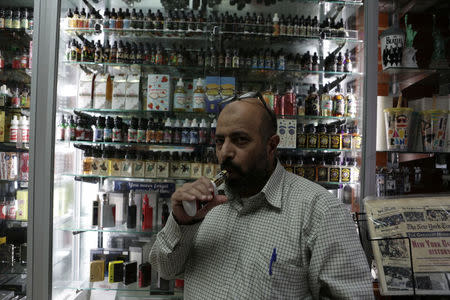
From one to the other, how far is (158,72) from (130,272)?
5.71 feet

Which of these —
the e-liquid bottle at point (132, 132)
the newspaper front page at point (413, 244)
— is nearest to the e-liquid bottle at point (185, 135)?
the e-liquid bottle at point (132, 132)

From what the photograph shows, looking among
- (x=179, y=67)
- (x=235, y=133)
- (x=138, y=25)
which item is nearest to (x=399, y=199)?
(x=235, y=133)

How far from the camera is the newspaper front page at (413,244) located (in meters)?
1.64

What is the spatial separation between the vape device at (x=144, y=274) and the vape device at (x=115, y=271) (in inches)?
7.5

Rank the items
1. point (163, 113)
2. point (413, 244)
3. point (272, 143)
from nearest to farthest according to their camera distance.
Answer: point (272, 143) → point (413, 244) → point (163, 113)

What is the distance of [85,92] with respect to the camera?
111 inches

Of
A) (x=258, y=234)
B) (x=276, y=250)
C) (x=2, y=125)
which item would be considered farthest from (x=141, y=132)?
(x=276, y=250)

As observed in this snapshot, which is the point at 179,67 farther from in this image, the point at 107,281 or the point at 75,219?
the point at 107,281

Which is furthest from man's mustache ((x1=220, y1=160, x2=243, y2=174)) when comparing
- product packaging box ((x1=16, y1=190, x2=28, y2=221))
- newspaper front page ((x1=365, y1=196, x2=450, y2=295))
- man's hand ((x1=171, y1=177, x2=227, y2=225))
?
product packaging box ((x1=16, y1=190, x2=28, y2=221))

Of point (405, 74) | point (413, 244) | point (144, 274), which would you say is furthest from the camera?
point (144, 274)

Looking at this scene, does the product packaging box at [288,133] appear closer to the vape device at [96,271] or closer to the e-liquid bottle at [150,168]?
the e-liquid bottle at [150,168]

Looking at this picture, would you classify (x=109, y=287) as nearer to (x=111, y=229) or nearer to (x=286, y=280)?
(x=111, y=229)

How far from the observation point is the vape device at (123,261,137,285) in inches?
106

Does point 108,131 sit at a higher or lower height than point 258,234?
higher
